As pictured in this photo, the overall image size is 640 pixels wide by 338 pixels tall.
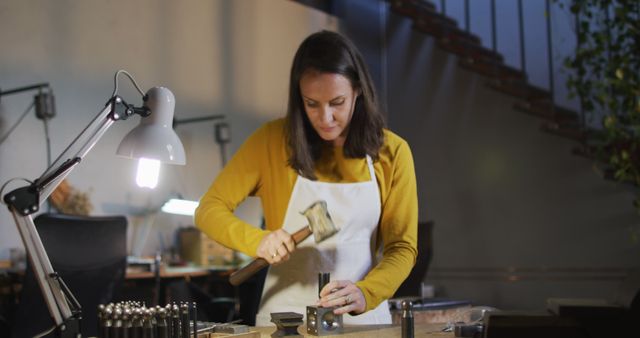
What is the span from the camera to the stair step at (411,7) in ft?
24.1

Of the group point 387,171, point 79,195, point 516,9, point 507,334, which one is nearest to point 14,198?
point 507,334

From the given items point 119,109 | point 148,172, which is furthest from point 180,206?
point 119,109

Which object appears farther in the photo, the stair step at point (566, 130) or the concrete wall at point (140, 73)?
the stair step at point (566, 130)

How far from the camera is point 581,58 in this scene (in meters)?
4.89

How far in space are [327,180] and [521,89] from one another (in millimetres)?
4860

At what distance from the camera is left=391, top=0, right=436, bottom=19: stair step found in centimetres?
735

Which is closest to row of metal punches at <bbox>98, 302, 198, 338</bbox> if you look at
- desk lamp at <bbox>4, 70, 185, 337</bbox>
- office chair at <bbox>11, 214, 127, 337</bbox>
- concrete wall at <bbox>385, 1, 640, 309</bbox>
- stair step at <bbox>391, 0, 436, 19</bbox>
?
desk lamp at <bbox>4, 70, 185, 337</bbox>

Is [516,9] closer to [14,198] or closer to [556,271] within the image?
[556,271]

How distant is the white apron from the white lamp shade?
543 millimetres

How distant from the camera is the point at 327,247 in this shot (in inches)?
85.8

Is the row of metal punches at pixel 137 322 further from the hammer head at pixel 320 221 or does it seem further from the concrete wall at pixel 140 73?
the concrete wall at pixel 140 73

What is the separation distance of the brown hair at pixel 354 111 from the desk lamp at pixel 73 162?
52 cm

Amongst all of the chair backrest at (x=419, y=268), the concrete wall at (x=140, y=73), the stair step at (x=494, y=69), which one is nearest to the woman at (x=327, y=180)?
the chair backrest at (x=419, y=268)

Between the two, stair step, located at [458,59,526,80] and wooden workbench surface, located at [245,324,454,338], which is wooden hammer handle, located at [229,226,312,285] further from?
stair step, located at [458,59,526,80]
